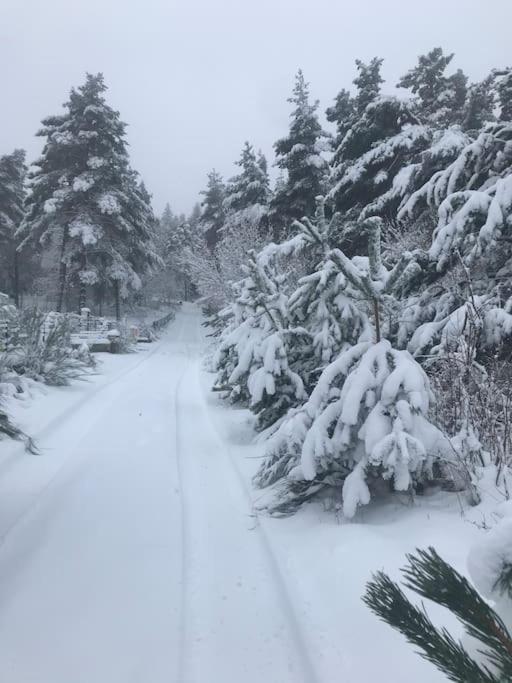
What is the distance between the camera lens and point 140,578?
10.9ft

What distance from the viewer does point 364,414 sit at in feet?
12.8

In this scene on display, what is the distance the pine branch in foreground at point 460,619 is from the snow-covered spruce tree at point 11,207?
115 feet

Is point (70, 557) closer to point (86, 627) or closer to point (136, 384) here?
point (86, 627)

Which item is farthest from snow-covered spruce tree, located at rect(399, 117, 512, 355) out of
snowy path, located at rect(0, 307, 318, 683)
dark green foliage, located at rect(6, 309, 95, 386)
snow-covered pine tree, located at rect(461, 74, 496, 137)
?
snow-covered pine tree, located at rect(461, 74, 496, 137)

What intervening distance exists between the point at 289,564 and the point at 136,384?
9.44 meters

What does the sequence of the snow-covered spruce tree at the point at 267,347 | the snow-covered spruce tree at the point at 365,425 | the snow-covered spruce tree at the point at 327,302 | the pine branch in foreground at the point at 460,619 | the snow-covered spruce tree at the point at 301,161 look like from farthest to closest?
1. the snow-covered spruce tree at the point at 301,161
2. the snow-covered spruce tree at the point at 267,347
3. the snow-covered spruce tree at the point at 327,302
4. the snow-covered spruce tree at the point at 365,425
5. the pine branch in foreground at the point at 460,619

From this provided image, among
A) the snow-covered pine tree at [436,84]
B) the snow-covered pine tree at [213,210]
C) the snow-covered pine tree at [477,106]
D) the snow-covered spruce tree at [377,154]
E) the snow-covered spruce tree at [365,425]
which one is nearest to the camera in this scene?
the snow-covered spruce tree at [365,425]

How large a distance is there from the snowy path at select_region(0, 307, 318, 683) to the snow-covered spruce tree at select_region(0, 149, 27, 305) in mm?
30505

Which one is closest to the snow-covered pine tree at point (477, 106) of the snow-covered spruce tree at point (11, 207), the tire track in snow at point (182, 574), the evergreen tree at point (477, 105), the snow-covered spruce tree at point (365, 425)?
the evergreen tree at point (477, 105)

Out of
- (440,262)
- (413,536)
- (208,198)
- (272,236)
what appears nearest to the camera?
(413,536)

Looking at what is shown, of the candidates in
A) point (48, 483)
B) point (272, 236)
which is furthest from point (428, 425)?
point (272, 236)

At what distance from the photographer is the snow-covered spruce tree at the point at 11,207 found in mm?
30969

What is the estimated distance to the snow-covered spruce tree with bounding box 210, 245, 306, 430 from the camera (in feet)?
19.4

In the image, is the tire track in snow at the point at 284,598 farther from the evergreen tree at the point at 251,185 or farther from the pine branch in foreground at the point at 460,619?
the evergreen tree at the point at 251,185
